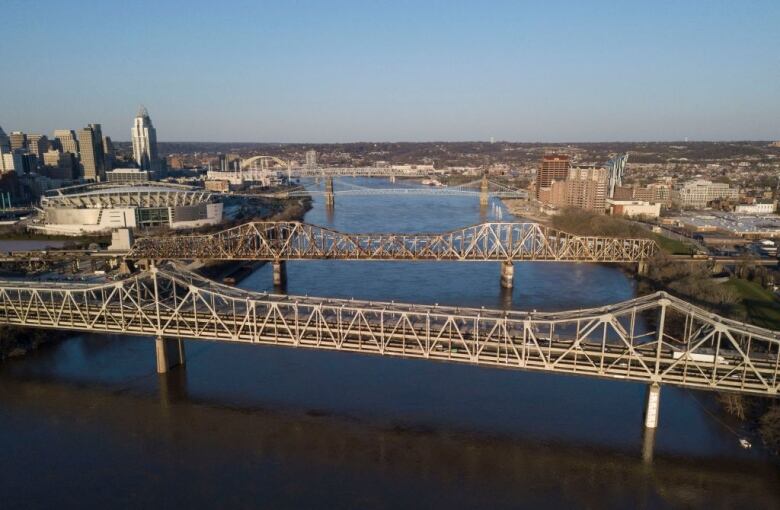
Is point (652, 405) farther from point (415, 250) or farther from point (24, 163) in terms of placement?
point (24, 163)

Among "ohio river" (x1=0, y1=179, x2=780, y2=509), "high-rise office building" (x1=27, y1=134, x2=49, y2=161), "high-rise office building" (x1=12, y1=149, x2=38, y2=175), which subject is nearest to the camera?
"ohio river" (x1=0, y1=179, x2=780, y2=509)

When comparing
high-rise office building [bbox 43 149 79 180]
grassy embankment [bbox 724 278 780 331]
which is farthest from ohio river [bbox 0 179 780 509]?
high-rise office building [bbox 43 149 79 180]

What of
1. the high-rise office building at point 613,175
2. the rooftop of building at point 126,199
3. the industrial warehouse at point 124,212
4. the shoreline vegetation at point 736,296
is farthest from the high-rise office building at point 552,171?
the rooftop of building at point 126,199

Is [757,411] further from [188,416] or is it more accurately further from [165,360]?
[165,360]

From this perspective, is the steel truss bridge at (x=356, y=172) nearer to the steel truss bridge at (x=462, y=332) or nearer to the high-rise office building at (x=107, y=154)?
the high-rise office building at (x=107, y=154)

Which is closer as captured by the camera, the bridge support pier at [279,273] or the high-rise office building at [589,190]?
the bridge support pier at [279,273]

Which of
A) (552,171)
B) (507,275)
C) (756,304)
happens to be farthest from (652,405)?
(552,171)

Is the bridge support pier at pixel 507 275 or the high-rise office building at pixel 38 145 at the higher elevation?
the high-rise office building at pixel 38 145

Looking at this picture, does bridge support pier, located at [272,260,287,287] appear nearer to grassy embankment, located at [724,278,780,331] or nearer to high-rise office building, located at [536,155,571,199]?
grassy embankment, located at [724,278,780,331]
